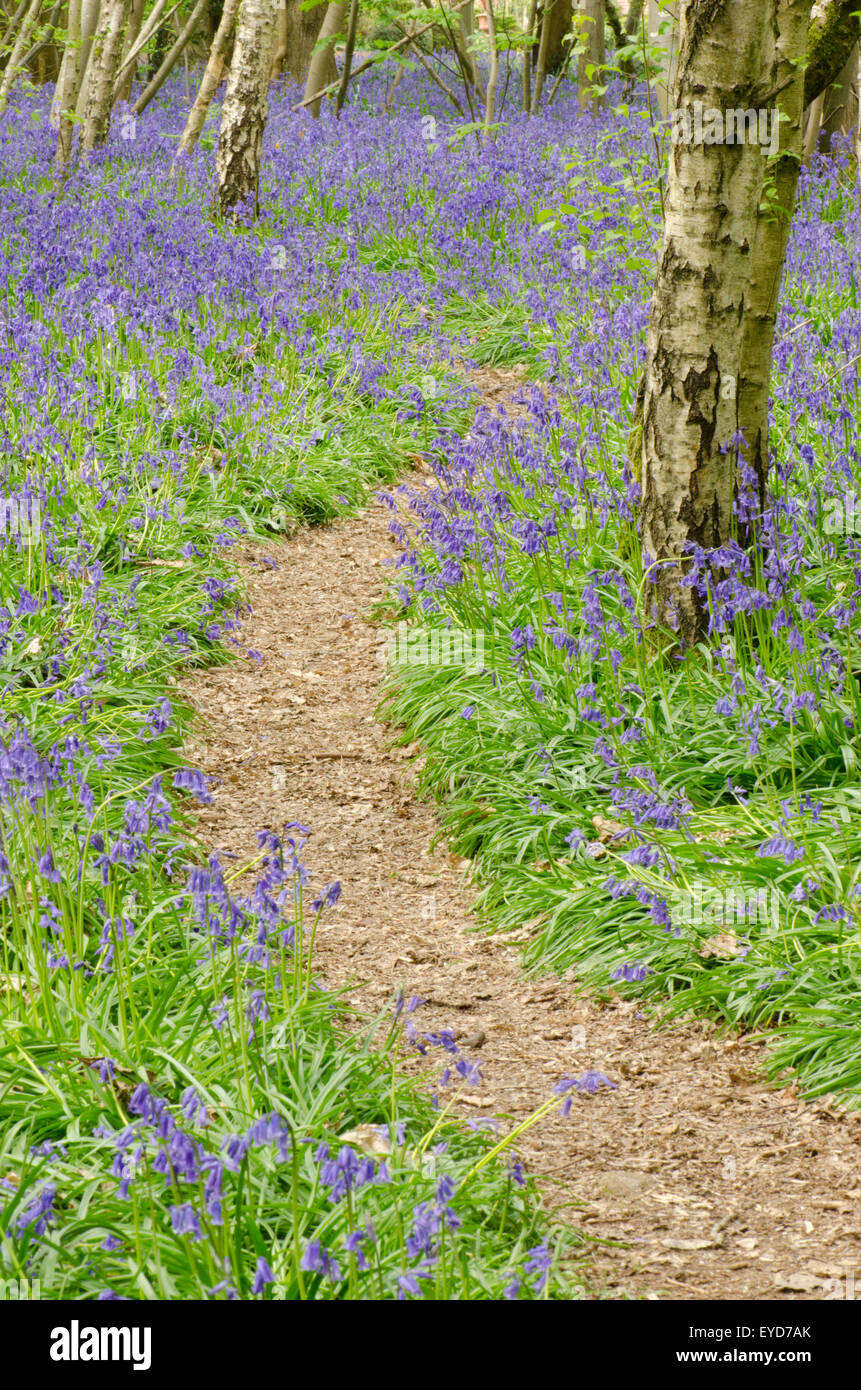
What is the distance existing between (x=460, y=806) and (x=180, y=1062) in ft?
5.92

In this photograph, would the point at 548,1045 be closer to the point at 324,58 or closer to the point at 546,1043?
the point at 546,1043

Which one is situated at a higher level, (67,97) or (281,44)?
(281,44)

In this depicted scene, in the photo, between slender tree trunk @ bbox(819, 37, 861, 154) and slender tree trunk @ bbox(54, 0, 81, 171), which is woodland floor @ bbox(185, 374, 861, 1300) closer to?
slender tree trunk @ bbox(54, 0, 81, 171)

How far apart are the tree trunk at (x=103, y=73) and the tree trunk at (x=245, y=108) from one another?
165cm

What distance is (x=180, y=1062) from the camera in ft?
8.18

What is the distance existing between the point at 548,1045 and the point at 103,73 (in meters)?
10.9

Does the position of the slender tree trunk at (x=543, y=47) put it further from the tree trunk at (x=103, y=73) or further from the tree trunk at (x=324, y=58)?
the tree trunk at (x=103, y=73)

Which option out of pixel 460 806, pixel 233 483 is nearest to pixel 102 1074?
pixel 460 806

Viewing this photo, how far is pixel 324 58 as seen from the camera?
15.7 metres

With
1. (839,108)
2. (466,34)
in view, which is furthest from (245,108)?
(466,34)

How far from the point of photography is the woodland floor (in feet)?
7.84

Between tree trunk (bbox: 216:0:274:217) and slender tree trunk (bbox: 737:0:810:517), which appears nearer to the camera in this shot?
slender tree trunk (bbox: 737:0:810:517)

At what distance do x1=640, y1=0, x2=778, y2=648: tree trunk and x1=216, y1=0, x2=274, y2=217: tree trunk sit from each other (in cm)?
639

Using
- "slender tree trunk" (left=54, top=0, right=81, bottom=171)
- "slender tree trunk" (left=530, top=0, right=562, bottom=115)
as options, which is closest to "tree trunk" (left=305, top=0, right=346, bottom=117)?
"slender tree trunk" (left=530, top=0, right=562, bottom=115)
